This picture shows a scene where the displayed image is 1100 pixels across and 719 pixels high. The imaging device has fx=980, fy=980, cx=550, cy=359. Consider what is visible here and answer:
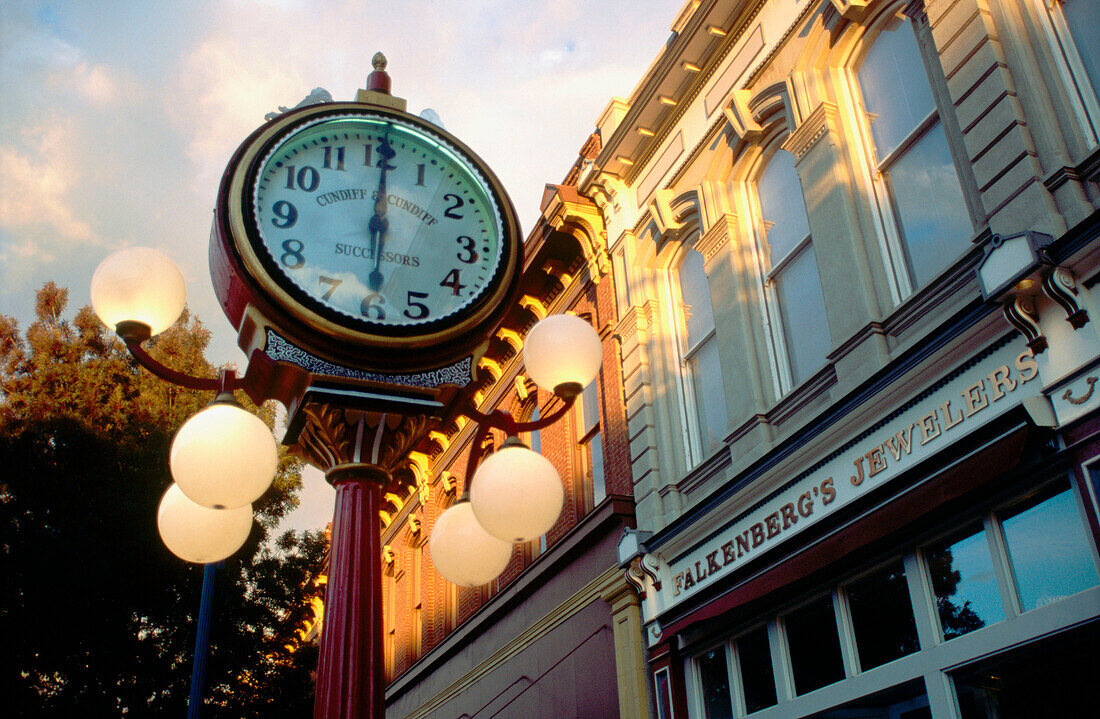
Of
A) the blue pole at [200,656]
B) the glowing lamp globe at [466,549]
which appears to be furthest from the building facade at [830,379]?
the blue pole at [200,656]

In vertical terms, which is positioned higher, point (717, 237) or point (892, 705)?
point (717, 237)

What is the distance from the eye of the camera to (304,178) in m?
3.55

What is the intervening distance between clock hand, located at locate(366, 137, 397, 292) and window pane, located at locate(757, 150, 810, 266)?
6072mm

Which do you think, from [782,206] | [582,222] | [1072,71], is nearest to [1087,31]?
[1072,71]

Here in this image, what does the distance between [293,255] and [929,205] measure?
560cm

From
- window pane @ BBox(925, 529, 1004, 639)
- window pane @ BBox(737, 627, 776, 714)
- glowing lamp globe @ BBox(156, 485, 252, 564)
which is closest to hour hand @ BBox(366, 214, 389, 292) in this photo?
glowing lamp globe @ BBox(156, 485, 252, 564)

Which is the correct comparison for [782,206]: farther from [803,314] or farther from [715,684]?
[715,684]

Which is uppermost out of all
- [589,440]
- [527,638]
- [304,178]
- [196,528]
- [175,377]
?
[589,440]

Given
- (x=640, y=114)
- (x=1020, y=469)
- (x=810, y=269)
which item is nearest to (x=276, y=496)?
(x=640, y=114)

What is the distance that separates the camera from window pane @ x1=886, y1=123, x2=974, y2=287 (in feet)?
23.4

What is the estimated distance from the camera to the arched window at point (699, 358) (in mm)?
10094

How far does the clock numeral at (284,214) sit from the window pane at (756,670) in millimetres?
6344

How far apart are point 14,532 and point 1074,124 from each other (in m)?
16.7

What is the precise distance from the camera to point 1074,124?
6.14 meters
